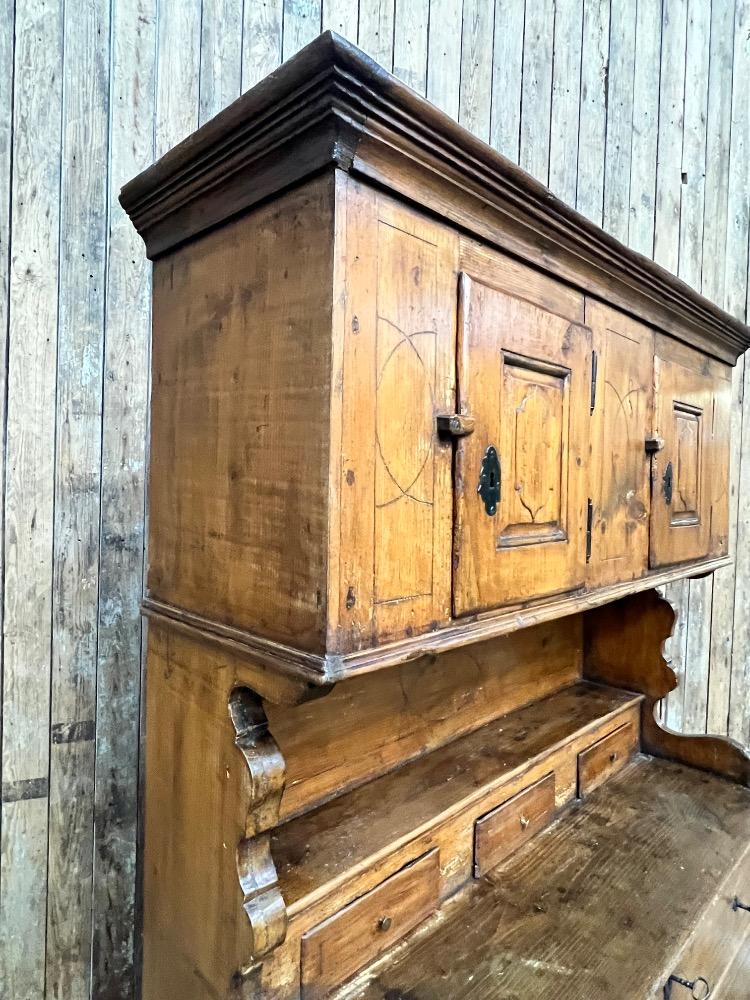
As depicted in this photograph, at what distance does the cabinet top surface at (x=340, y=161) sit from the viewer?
2.14 ft

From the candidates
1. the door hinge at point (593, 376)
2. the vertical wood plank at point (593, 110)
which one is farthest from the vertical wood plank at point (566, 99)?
the door hinge at point (593, 376)

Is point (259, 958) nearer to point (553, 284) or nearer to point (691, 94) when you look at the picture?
point (553, 284)

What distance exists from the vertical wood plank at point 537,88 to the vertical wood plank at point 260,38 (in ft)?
2.60

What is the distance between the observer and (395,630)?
0.74 m

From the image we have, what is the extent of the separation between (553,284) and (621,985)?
3.34 feet

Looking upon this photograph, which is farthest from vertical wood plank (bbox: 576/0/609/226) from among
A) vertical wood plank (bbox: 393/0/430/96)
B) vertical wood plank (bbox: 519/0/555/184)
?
vertical wood plank (bbox: 393/0/430/96)

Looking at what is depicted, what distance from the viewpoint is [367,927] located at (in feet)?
3.03

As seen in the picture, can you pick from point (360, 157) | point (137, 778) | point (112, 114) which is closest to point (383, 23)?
point (112, 114)

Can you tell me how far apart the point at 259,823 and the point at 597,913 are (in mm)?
646

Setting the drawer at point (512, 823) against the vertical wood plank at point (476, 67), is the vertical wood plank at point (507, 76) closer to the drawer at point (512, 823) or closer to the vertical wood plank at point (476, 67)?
the vertical wood plank at point (476, 67)

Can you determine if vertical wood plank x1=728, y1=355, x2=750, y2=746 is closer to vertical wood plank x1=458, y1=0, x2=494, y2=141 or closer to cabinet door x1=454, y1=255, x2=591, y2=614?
vertical wood plank x1=458, y1=0, x2=494, y2=141

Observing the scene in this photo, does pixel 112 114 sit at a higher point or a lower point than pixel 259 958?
higher

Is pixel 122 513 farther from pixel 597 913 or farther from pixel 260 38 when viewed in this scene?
pixel 597 913

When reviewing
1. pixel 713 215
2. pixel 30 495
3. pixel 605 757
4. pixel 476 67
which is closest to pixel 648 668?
pixel 605 757
